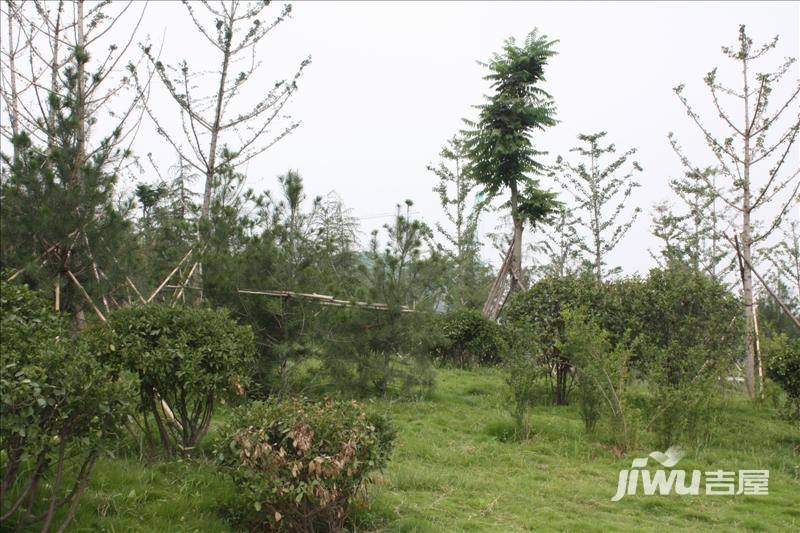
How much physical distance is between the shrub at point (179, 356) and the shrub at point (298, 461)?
569 millimetres

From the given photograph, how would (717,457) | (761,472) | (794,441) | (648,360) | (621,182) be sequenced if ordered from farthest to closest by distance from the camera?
(621,182) < (648,360) < (794,441) < (717,457) < (761,472)

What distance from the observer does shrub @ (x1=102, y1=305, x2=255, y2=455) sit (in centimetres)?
469

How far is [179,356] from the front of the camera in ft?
15.5

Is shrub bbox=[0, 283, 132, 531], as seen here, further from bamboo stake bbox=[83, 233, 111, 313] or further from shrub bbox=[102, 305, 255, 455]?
bamboo stake bbox=[83, 233, 111, 313]

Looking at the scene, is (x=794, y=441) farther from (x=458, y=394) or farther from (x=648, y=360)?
(x=458, y=394)

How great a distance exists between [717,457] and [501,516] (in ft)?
10.8

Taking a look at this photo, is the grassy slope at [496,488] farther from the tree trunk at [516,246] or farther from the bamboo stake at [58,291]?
the tree trunk at [516,246]

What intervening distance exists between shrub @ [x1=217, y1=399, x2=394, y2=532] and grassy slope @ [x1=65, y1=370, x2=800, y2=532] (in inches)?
17.0

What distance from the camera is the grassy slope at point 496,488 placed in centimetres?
439

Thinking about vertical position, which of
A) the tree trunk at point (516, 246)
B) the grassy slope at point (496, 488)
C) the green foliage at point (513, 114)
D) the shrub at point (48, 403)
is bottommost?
the grassy slope at point (496, 488)

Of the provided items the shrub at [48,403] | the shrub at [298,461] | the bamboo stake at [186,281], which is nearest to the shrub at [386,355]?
the bamboo stake at [186,281]

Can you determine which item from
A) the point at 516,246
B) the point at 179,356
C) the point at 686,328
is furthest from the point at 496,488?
the point at 516,246

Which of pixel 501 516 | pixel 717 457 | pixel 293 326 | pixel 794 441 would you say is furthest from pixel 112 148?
pixel 794 441

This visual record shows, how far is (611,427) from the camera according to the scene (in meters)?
7.16
